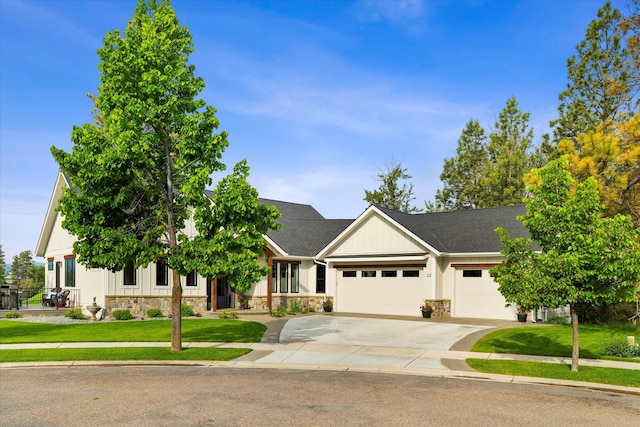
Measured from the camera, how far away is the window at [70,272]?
3016 cm

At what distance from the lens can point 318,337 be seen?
65.3ft

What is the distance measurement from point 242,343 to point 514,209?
17.7 metres

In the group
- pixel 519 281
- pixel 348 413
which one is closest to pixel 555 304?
pixel 519 281

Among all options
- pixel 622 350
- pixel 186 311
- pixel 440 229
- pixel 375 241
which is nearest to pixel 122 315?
pixel 186 311

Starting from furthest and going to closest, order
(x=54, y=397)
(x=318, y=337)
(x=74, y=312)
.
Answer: (x=74, y=312) → (x=318, y=337) → (x=54, y=397)

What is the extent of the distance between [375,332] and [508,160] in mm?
28247

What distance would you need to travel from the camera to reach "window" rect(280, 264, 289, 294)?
31359mm

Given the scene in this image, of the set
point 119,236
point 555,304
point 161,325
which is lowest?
point 161,325

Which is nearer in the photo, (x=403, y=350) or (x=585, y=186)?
(x=585, y=186)

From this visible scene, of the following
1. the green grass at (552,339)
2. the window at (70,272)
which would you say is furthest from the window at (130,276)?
the green grass at (552,339)

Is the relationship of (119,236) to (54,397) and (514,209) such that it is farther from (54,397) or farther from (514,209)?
(514,209)

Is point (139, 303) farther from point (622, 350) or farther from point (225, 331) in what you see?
point (622, 350)

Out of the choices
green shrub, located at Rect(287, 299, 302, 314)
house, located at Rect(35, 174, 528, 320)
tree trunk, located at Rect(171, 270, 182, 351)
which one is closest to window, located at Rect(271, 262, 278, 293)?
house, located at Rect(35, 174, 528, 320)

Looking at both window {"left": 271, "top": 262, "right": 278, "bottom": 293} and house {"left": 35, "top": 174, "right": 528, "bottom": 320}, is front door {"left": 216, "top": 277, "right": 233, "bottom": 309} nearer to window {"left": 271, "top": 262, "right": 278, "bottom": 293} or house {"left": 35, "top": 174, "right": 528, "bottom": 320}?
house {"left": 35, "top": 174, "right": 528, "bottom": 320}
